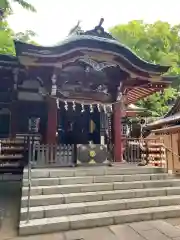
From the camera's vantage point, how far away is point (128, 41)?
2139 cm

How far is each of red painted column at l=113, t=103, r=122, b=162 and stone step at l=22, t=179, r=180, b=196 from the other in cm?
232

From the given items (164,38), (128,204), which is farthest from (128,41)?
(128,204)

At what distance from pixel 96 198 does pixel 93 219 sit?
85cm

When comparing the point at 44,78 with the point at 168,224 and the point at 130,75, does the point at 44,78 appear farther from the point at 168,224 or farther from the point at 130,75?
the point at 168,224

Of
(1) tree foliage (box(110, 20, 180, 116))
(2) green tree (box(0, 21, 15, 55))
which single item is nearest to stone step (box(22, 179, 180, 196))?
(2) green tree (box(0, 21, 15, 55))

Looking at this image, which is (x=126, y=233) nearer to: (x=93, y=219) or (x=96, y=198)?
(x=93, y=219)

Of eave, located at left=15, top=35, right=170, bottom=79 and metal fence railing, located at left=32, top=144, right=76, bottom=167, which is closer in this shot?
eave, located at left=15, top=35, right=170, bottom=79

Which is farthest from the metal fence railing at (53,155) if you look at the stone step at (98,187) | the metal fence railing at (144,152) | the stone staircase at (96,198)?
the metal fence railing at (144,152)

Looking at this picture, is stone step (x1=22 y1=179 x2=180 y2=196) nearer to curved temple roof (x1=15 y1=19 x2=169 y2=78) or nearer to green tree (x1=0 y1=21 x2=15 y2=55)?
curved temple roof (x1=15 y1=19 x2=169 y2=78)

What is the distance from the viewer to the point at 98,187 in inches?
233

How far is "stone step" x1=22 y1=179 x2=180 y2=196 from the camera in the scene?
5494 mm

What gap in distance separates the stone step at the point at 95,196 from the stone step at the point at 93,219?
51 centimetres

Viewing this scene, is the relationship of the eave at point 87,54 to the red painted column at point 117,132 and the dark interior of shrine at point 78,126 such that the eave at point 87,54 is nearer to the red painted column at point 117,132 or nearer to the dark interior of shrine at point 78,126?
the red painted column at point 117,132

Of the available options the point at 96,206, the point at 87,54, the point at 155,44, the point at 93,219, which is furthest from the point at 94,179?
the point at 155,44
